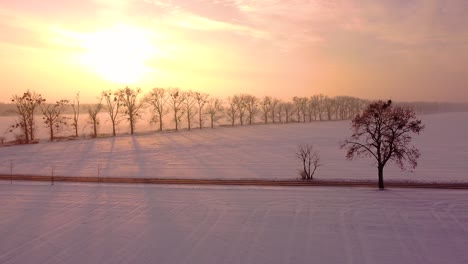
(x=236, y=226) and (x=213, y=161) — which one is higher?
(x=213, y=161)

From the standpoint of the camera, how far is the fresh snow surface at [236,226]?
21.1 m

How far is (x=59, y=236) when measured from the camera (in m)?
24.5

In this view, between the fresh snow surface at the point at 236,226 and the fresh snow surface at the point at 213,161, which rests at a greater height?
the fresh snow surface at the point at 213,161

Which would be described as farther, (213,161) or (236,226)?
(213,161)

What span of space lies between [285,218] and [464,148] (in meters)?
45.5

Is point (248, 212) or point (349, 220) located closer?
point (349, 220)

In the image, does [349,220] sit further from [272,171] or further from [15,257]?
[15,257]

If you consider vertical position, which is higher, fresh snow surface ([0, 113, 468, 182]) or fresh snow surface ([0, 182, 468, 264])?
fresh snow surface ([0, 113, 468, 182])

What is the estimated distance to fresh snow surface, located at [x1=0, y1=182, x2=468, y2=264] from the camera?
831 inches

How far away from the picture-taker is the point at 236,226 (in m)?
25.6

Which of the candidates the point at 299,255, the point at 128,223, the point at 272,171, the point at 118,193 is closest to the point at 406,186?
the point at 272,171

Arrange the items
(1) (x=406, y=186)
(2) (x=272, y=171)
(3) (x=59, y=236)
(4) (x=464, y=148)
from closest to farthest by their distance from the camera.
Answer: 1. (3) (x=59, y=236)
2. (1) (x=406, y=186)
3. (2) (x=272, y=171)
4. (4) (x=464, y=148)

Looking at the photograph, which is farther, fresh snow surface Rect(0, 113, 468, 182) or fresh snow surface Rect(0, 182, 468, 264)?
fresh snow surface Rect(0, 113, 468, 182)

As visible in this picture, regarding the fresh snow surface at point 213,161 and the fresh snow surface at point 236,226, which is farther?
the fresh snow surface at point 213,161
